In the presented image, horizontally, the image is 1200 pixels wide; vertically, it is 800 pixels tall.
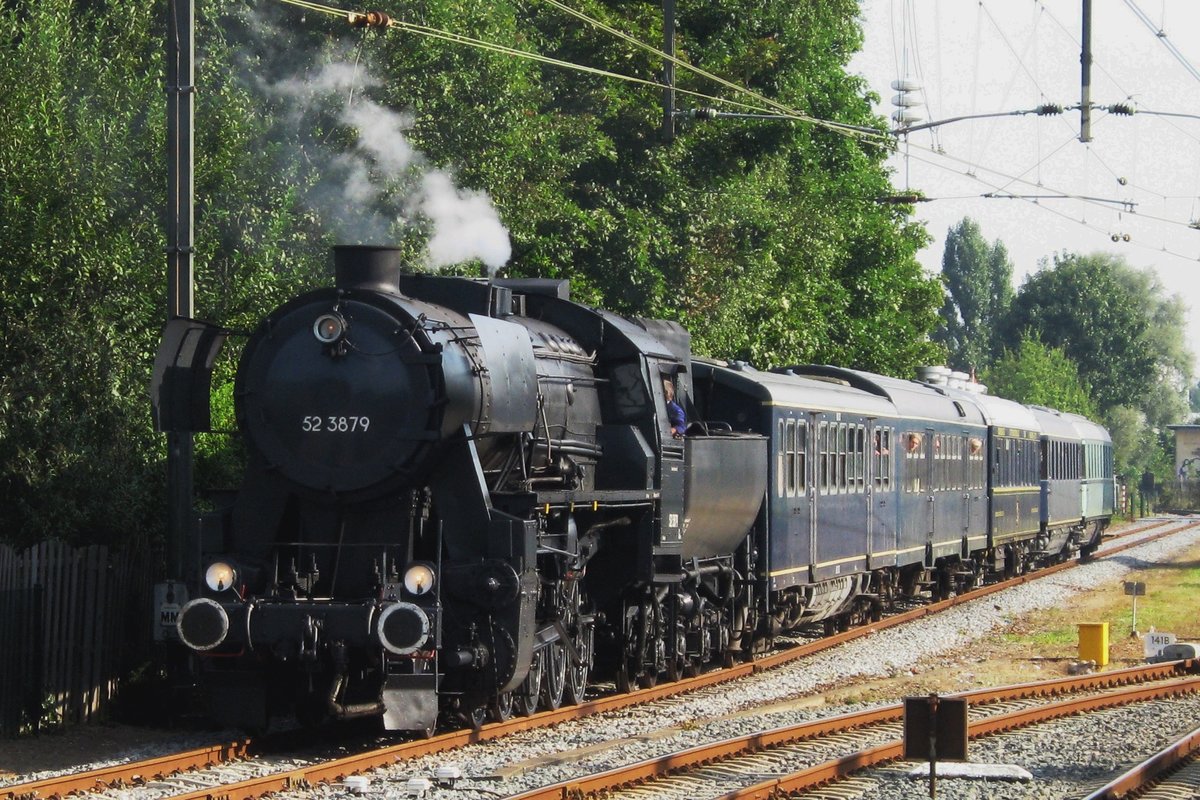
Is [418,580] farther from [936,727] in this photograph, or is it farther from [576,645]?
[936,727]

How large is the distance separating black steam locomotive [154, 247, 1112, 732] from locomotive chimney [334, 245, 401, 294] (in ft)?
0.06

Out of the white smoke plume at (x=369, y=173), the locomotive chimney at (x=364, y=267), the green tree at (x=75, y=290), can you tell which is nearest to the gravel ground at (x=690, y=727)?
the locomotive chimney at (x=364, y=267)

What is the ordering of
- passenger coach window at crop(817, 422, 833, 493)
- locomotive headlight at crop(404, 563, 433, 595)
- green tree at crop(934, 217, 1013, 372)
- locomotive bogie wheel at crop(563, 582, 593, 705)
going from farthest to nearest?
green tree at crop(934, 217, 1013, 372) → passenger coach window at crop(817, 422, 833, 493) → locomotive bogie wheel at crop(563, 582, 593, 705) → locomotive headlight at crop(404, 563, 433, 595)

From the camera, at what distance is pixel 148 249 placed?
15203 mm

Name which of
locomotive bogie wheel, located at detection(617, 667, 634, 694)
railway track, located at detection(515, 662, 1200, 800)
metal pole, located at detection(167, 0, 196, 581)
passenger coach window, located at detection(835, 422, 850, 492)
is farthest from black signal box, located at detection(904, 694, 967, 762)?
passenger coach window, located at detection(835, 422, 850, 492)

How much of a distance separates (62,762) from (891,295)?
3632cm

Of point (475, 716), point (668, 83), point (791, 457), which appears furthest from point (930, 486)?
point (475, 716)

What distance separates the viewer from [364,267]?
1199cm

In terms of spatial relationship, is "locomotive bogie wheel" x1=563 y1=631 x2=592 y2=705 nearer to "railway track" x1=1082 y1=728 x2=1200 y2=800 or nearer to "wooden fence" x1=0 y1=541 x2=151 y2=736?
"wooden fence" x1=0 y1=541 x2=151 y2=736

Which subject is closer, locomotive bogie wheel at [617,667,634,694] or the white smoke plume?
locomotive bogie wheel at [617,667,634,694]

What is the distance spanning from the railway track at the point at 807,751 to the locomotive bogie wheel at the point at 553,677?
1.90 meters

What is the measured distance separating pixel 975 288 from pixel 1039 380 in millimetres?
37612

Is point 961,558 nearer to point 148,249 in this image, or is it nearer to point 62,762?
point 148,249

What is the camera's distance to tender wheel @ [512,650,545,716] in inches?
507
